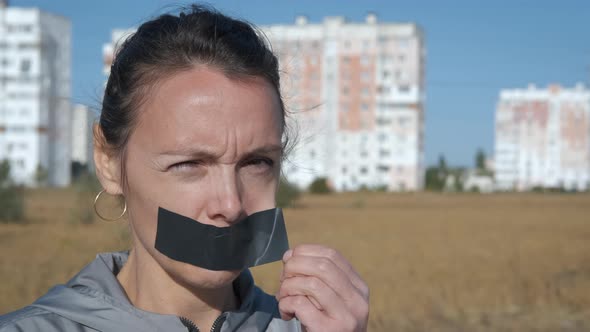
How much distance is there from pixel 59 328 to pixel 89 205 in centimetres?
2103

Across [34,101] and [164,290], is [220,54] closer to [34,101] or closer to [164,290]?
[164,290]

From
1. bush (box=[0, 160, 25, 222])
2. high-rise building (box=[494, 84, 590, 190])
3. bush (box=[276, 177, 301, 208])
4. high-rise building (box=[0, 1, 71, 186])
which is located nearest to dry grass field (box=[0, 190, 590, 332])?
bush (box=[0, 160, 25, 222])

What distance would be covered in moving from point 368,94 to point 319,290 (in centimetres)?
7634

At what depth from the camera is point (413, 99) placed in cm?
7706

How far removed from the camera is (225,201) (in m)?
1.46

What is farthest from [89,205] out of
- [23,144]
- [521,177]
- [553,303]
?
[521,177]

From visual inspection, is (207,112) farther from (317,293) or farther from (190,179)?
(317,293)

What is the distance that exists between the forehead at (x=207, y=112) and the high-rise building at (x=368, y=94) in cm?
7446

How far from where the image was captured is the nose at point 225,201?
1.46 meters

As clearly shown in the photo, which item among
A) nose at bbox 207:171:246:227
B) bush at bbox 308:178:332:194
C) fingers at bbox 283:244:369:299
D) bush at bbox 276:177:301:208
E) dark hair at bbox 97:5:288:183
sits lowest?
bush at bbox 308:178:332:194

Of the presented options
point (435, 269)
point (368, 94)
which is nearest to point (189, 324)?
point (435, 269)

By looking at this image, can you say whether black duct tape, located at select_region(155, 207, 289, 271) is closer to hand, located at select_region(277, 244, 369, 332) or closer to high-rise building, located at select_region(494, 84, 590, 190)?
hand, located at select_region(277, 244, 369, 332)

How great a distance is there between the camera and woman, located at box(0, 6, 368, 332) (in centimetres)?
140

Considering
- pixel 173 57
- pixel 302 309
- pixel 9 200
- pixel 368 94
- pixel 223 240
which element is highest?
pixel 368 94
